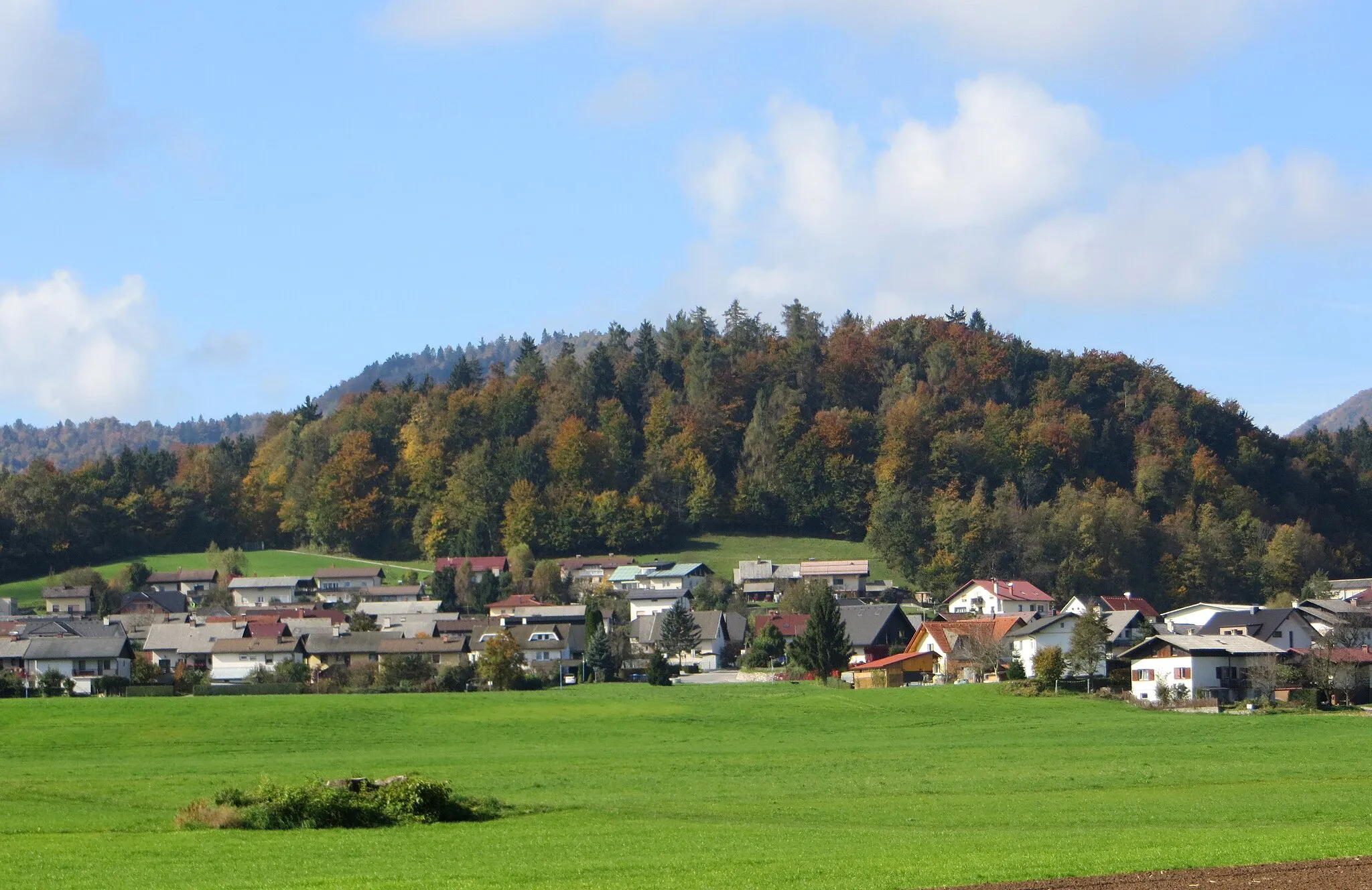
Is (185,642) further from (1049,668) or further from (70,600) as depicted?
(1049,668)

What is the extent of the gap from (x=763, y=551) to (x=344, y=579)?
3515cm

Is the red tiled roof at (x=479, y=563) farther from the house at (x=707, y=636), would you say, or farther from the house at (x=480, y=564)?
the house at (x=707, y=636)

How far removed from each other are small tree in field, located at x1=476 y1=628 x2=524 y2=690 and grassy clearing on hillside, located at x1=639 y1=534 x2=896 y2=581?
52683 millimetres

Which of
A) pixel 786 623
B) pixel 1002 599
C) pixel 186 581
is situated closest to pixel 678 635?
pixel 786 623

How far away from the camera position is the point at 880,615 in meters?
87.8

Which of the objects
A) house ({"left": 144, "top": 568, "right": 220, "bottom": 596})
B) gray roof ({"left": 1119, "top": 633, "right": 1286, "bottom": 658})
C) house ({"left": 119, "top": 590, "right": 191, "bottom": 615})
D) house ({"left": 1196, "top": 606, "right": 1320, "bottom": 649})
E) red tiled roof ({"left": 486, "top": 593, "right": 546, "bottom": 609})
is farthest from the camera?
house ({"left": 144, "top": 568, "right": 220, "bottom": 596})

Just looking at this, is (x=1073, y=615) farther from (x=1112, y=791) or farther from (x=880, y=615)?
(x=1112, y=791)

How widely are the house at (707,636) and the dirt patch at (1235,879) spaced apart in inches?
2691

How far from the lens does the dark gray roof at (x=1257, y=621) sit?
232 ft

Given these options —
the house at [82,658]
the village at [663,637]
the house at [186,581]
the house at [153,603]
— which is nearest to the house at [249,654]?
the village at [663,637]

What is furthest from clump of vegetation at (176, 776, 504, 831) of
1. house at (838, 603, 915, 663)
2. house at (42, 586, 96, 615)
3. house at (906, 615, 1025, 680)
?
house at (42, 586, 96, 615)

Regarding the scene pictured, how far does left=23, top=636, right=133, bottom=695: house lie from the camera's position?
74875mm

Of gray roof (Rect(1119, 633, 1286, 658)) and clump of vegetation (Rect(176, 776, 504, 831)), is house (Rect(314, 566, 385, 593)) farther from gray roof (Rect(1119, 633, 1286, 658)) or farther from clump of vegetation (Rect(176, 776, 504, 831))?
clump of vegetation (Rect(176, 776, 504, 831))

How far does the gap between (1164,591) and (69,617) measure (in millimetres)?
77878
